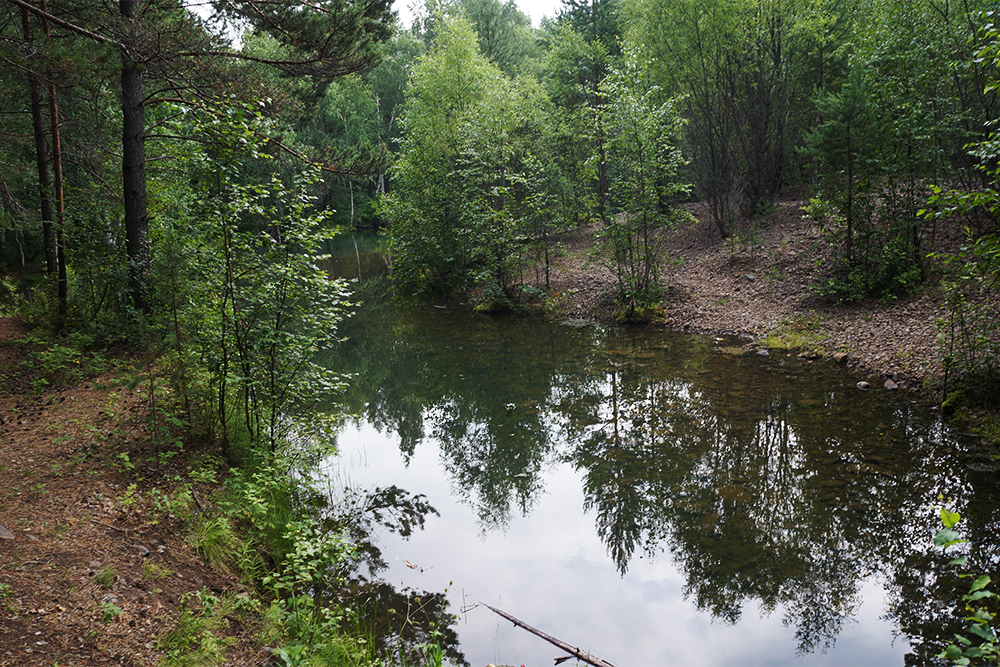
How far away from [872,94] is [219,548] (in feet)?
45.6

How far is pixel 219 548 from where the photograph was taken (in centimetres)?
517

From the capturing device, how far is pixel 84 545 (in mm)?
4473

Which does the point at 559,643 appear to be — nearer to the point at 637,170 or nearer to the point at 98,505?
the point at 98,505

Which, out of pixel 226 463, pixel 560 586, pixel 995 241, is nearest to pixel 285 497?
pixel 226 463

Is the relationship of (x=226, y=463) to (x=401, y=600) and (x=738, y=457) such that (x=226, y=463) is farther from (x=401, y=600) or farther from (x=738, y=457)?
(x=738, y=457)

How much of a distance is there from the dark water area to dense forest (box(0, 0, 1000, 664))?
155cm

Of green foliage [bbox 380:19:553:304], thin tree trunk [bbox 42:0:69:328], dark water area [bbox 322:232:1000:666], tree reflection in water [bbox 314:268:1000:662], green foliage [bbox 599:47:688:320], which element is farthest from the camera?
green foliage [bbox 380:19:553:304]

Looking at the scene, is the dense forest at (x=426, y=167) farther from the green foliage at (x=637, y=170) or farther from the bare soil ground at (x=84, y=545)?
the bare soil ground at (x=84, y=545)

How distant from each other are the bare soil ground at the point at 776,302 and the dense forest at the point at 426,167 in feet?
1.87

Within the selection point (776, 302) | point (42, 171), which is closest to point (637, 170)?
point (776, 302)

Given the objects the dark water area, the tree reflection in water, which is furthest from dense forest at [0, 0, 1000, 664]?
the tree reflection in water

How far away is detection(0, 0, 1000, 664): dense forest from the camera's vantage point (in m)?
6.48

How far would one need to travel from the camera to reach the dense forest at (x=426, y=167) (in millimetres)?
6484

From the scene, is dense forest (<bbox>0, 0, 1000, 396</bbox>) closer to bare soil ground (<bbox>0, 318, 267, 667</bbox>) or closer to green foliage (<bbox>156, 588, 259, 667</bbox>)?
bare soil ground (<bbox>0, 318, 267, 667</bbox>)
